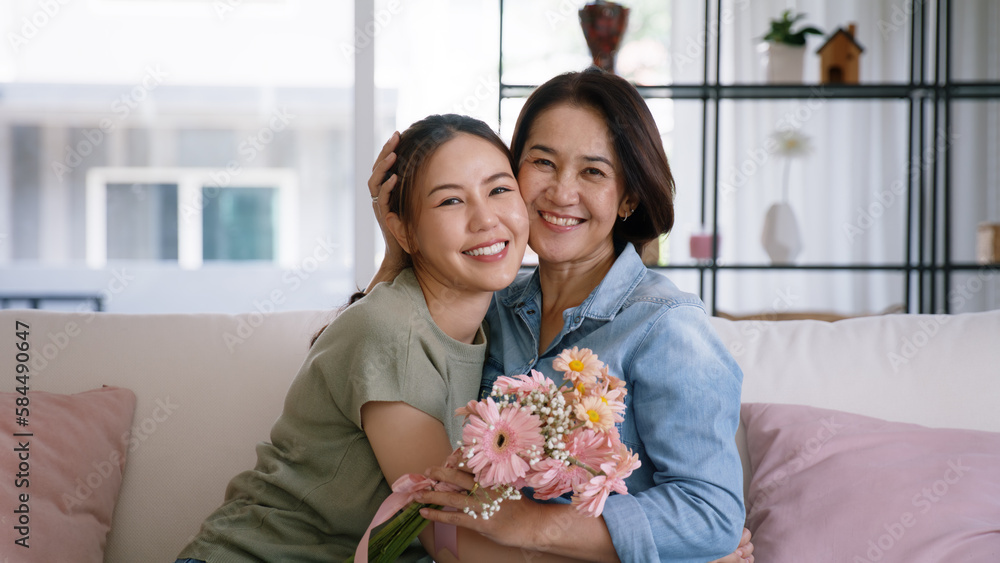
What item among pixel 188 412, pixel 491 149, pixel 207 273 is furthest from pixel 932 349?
pixel 207 273

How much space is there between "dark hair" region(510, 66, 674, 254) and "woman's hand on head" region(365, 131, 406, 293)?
Result: 0.27 meters

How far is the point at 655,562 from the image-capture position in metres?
1.13

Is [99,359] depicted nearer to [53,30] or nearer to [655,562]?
[655,562]

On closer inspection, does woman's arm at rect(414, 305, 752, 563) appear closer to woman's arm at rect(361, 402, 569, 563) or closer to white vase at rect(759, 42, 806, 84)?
woman's arm at rect(361, 402, 569, 563)

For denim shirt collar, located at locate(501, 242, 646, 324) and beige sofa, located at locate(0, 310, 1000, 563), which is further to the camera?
beige sofa, located at locate(0, 310, 1000, 563)

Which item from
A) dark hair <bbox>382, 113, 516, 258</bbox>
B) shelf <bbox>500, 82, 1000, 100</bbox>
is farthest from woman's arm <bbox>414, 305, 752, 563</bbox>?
shelf <bbox>500, 82, 1000, 100</bbox>

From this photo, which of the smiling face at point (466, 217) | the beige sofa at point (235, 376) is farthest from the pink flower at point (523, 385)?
the beige sofa at point (235, 376)

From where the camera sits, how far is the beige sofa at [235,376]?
66.6 inches

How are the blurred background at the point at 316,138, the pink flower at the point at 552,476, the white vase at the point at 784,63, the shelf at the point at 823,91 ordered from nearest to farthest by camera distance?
the pink flower at the point at 552,476, the shelf at the point at 823,91, the white vase at the point at 784,63, the blurred background at the point at 316,138

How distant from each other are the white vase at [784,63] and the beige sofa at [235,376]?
1.52 metres

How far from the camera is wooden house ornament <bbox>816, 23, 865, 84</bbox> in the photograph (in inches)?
119

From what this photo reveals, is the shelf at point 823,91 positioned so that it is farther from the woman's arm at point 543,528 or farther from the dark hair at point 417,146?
the woman's arm at point 543,528

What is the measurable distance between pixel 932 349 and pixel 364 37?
2.39 meters

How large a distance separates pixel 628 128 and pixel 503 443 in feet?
2.35
